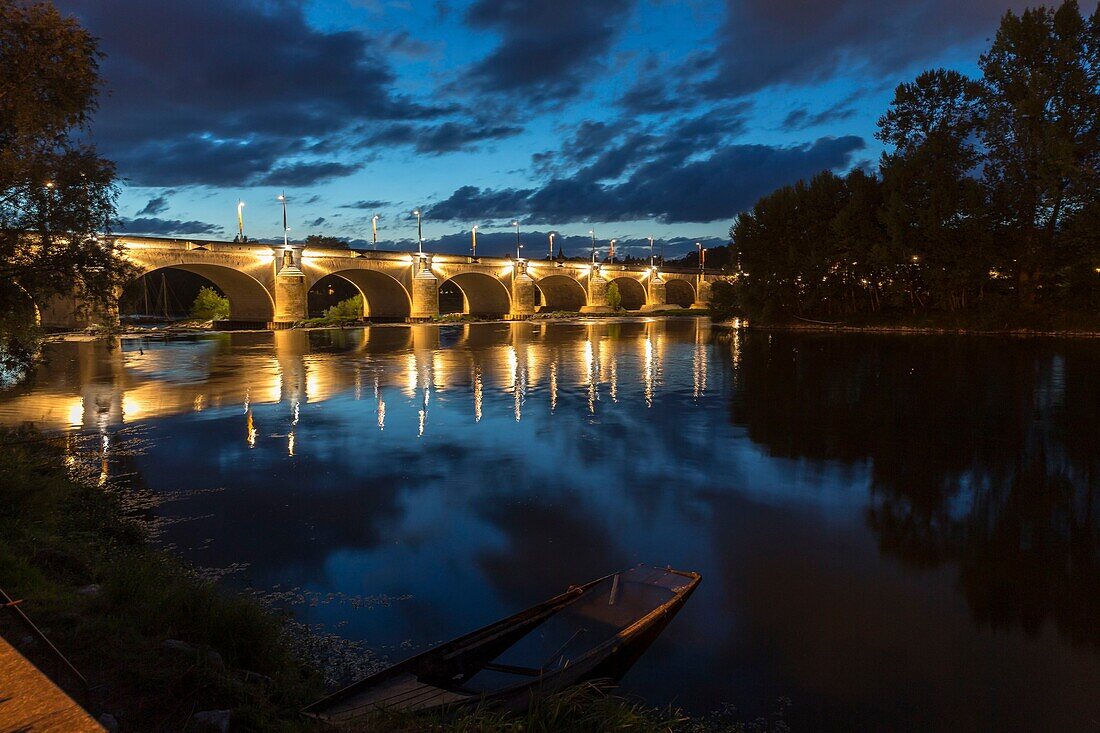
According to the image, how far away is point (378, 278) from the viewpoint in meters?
90.4

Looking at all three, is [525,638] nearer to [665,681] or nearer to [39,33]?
[665,681]

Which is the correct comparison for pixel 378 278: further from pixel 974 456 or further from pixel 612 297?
pixel 974 456

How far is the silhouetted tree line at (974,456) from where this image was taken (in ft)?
28.7

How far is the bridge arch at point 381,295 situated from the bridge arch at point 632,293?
54.1 meters

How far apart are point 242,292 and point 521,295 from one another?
41699 mm

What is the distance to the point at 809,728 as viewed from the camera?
5.94 metres

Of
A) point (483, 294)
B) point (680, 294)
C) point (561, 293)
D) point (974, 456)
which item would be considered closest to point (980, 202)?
point (974, 456)

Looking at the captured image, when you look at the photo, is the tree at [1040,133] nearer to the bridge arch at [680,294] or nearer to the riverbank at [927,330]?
the riverbank at [927,330]

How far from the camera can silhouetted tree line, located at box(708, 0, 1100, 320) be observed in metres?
47.0

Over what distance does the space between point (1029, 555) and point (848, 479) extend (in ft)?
12.8

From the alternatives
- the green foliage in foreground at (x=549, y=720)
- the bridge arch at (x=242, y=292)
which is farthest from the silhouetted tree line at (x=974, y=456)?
the bridge arch at (x=242, y=292)

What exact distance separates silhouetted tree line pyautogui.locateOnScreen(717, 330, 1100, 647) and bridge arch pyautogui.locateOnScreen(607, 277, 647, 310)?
106564 mm

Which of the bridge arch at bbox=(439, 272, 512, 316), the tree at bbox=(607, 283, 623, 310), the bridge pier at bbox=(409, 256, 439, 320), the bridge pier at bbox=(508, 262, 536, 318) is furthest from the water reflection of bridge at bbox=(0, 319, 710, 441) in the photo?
the tree at bbox=(607, 283, 623, 310)

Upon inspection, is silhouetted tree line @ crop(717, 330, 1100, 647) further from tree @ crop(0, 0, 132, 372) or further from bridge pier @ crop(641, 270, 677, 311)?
bridge pier @ crop(641, 270, 677, 311)
